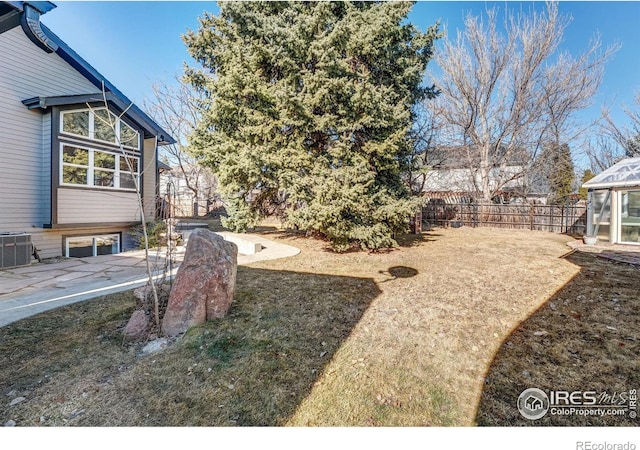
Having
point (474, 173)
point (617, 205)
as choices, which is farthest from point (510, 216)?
point (617, 205)

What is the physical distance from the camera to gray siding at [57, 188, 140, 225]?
297 inches

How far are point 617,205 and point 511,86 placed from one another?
30.4ft

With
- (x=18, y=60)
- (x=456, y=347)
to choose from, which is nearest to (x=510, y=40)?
(x=456, y=347)

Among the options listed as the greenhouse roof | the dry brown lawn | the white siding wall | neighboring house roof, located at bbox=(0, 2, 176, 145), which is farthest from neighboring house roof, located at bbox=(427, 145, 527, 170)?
the white siding wall

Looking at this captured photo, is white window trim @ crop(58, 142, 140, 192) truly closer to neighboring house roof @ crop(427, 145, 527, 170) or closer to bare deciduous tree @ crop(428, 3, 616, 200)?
neighboring house roof @ crop(427, 145, 527, 170)

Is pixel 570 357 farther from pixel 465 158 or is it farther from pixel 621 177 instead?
pixel 465 158

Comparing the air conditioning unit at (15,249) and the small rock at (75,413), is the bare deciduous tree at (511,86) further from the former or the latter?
the air conditioning unit at (15,249)

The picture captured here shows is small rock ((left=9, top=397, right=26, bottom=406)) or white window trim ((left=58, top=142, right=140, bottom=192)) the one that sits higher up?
white window trim ((left=58, top=142, right=140, bottom=192))

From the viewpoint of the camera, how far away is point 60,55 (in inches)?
313

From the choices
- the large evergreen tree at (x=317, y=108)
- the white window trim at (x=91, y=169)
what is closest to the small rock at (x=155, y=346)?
the large evergreen tree at (x=317, y=108)

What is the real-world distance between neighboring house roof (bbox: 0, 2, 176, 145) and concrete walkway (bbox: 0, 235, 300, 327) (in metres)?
2.94

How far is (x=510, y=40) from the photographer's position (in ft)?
48.1

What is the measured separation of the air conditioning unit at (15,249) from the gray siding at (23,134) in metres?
0.77

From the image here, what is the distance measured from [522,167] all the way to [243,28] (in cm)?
1601
